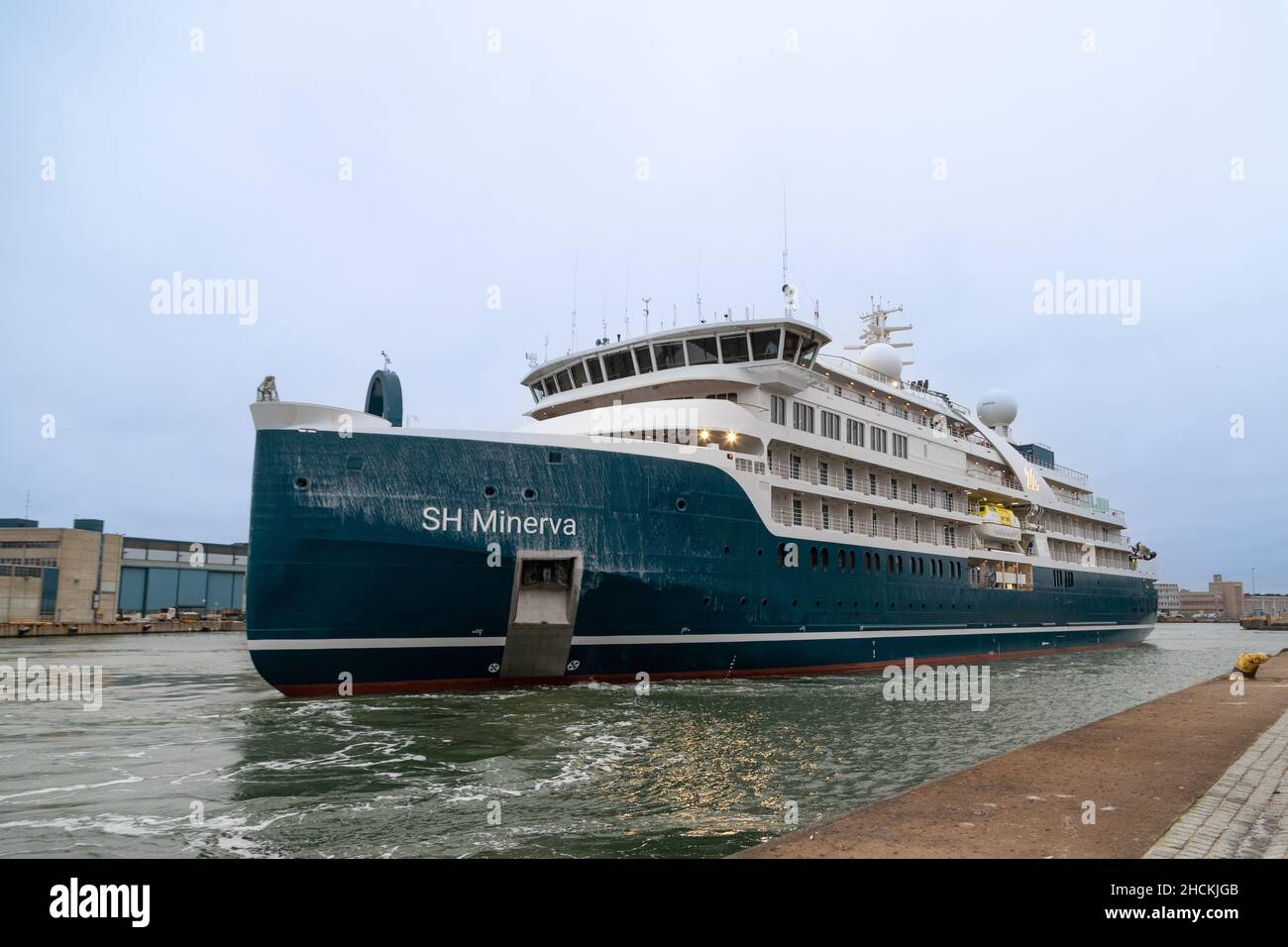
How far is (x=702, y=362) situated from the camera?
2358 cm

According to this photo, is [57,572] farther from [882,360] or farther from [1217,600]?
[1217,600]

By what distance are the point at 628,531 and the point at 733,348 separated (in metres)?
7.50

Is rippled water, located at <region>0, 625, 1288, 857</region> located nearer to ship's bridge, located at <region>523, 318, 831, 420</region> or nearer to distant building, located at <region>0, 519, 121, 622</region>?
ship's bridge, located at <region>523, 318, 831, 420</region>

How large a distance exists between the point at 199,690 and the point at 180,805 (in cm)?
1300

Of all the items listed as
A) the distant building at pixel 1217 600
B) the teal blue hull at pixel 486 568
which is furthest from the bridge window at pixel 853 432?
Result: the distant building at pixel 1217 600

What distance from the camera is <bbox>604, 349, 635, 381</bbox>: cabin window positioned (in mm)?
24141

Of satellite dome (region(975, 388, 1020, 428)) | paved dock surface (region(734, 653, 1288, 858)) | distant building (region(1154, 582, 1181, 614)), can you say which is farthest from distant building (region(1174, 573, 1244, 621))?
paved dock surface (region(734, 653, 1288, 858))

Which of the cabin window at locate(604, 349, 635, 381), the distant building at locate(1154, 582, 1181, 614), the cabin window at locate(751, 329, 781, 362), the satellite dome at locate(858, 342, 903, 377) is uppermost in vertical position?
the satellite dome at locate(858, 342, 903, 377)

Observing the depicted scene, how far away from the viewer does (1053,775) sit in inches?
346

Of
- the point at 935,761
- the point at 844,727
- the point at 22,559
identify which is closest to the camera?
the point at 935,761

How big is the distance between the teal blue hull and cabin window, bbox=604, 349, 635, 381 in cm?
533

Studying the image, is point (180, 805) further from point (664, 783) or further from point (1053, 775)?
point (1053, 775)

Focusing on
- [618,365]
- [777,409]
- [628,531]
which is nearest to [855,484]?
[777,409]
